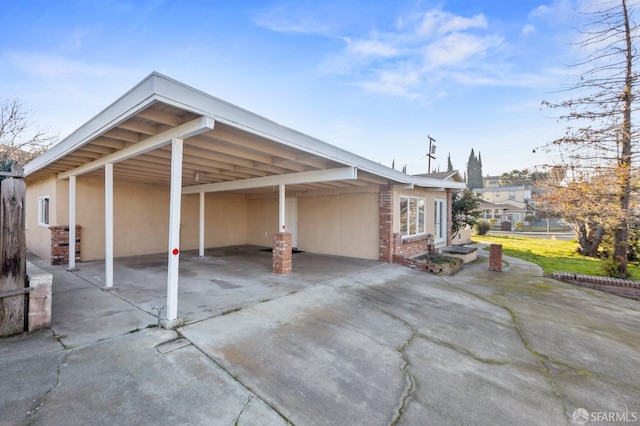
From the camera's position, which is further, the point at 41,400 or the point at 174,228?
the point at 174,228

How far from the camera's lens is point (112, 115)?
3.68 meters

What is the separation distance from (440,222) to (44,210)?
14.8m

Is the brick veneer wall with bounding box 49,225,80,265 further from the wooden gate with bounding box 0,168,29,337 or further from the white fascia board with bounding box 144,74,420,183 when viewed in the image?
the white fascia board with bounding box 144,74,420,183

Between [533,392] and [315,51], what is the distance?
9780mm

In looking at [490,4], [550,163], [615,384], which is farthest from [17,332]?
[550,163]

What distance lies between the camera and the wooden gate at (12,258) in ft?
11.4

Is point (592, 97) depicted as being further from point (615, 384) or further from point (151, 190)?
point (151, 190)

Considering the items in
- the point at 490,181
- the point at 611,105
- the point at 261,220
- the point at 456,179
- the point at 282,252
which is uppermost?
the point at 490,181

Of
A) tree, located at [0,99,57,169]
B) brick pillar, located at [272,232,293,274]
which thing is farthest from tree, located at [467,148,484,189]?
tree, located at [0,99,57,169]

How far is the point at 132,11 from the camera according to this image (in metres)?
6.65

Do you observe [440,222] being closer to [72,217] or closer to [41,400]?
[41,400]

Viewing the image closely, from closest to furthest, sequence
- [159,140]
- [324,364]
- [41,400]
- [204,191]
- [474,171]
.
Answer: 1. [41,400]
2. [324,364]
3. [159,140]
4. [204,191]
5. [474,171]

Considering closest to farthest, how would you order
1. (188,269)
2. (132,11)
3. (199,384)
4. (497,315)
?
(199,384), (497,315), (132,11), (188,269)

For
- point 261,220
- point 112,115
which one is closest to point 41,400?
point 112,115
